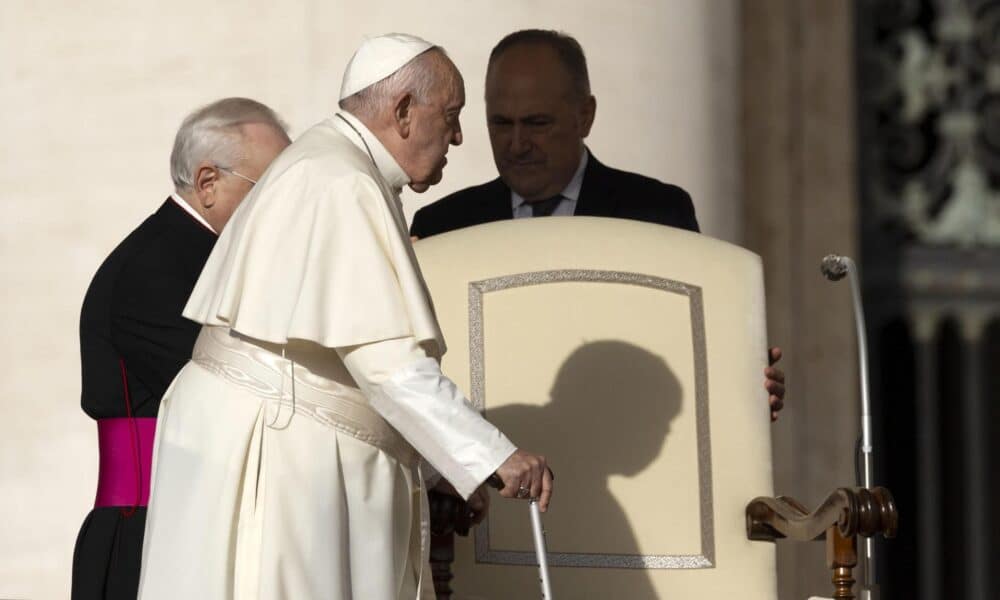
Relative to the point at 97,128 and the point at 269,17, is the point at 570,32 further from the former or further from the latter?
the point at 97,128

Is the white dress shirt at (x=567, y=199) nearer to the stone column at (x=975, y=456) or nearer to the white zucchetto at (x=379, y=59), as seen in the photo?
the white zucchetto at (x=379, y=59)

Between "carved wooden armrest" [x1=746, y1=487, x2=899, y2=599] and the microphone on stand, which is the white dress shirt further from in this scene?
"carved wooden armrest" [x1=746, y1=487, x2=899, y2=599]

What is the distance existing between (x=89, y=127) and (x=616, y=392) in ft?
5.76

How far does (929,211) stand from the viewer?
8047 millimetres

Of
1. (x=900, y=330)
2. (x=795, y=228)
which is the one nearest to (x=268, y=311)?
(x=795, y=228)

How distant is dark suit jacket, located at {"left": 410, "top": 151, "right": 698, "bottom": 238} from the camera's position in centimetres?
548

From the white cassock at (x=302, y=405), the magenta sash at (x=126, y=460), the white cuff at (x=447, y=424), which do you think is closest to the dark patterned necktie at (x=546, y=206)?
the magenta sash at (x=126, y=460)

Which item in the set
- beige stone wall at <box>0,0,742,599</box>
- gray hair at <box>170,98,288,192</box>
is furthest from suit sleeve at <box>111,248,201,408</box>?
beige stone wall at <box>0,0,742,599</box>

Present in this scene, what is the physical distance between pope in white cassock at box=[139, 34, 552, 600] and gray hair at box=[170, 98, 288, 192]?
1.98ft

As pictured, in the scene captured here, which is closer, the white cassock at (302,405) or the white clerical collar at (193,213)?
the white cassock at (302,405)

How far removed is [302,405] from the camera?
3773mm

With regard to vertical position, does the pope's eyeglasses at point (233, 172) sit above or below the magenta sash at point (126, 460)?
above

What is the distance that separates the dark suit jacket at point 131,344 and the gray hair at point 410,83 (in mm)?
648

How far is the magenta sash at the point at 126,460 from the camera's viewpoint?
14.0 feet
